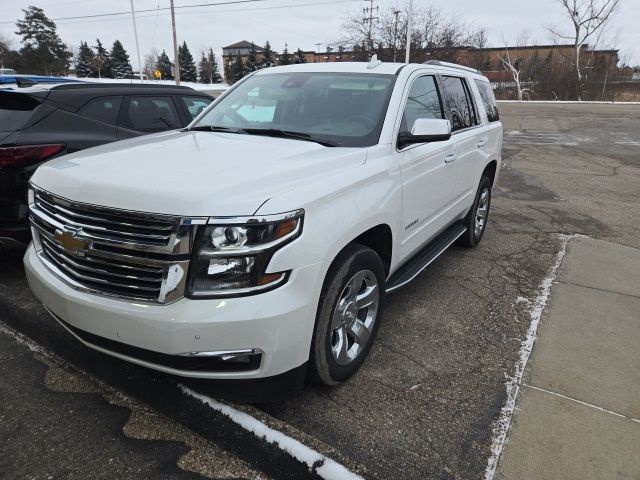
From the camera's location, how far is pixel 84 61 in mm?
74188

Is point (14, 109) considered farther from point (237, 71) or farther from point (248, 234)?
point (237, 71)

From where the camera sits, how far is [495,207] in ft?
24.4

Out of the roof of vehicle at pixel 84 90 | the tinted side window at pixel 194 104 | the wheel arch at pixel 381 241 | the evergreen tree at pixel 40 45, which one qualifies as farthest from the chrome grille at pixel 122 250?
the evergreen tree at pixel 40 45

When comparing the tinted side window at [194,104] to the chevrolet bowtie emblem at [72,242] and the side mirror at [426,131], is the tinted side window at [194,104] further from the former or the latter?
the chevrolet bowtie emblem at [72,242]

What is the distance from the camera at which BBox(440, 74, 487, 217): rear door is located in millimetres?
4273

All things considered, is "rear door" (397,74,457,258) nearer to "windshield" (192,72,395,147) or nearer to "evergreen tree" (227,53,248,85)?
"windshield" (192,72,395,147)

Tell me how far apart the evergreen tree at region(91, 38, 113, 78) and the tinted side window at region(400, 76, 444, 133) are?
249 feet

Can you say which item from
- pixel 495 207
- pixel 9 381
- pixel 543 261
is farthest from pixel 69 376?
pixel 495 207

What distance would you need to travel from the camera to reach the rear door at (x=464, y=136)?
4.27 m

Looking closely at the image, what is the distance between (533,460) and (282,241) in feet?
5.32

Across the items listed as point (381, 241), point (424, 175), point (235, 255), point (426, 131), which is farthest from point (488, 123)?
point (235, 255)

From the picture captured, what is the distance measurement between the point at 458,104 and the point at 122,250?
3.53 metres

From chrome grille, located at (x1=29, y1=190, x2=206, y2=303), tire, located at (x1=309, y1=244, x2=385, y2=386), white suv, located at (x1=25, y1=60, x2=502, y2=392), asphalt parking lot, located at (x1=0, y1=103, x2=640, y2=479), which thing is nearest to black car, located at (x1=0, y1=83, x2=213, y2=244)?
asphalt parking lot, located at (x1=0, y1=103, x2=640, y2=479)

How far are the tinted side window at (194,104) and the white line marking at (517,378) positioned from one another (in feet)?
14.2
